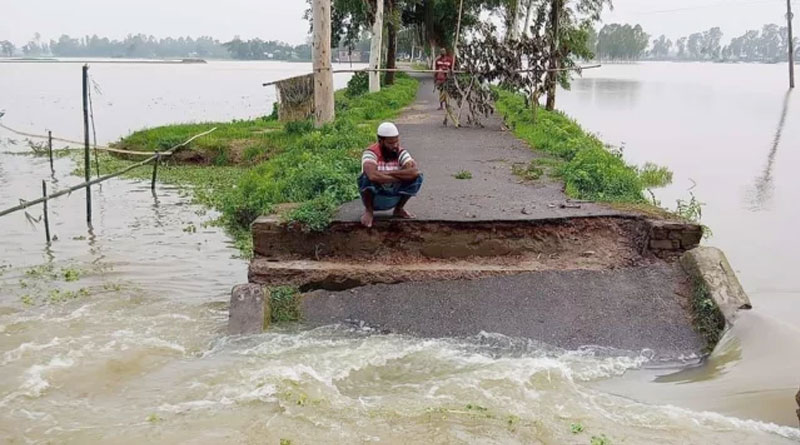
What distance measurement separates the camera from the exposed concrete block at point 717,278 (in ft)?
22.6

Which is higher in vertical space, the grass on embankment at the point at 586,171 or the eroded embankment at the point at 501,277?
the grass on embankment at the point at 586,171

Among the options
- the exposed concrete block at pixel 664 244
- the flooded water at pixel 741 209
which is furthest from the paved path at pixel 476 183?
the flooded water at pixel 741 209

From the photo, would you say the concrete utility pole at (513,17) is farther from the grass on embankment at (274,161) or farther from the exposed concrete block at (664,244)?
the exposed concrete block at (664,244)

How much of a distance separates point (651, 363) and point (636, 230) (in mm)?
2035

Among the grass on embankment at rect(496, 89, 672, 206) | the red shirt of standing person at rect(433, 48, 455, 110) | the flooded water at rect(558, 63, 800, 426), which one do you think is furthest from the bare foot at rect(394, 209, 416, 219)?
the red shirt of standing person at rect(433, 48, 455, 110)

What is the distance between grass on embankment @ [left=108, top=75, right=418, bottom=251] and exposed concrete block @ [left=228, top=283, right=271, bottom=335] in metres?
0.96

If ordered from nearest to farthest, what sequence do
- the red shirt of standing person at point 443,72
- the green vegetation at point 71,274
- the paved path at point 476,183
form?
the paved path at point 476,183, the green vegetation at point 71,274, the red shirt of standing person at point 443,72

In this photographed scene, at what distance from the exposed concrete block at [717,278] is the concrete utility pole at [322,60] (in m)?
8.72

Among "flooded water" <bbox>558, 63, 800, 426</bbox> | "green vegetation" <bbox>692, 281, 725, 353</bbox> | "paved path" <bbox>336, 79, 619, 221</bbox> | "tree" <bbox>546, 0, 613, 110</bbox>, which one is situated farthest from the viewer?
"tree" <bbox>546, 0, 613, 110</bbox>

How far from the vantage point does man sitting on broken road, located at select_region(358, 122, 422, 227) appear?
7.34m

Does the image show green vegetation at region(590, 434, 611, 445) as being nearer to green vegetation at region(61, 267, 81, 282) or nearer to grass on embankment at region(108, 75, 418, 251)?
grass on embankment at region(108, 75, 418, 251)

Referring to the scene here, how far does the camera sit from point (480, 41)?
15523mm

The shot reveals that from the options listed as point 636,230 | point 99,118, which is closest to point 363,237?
point 636,230


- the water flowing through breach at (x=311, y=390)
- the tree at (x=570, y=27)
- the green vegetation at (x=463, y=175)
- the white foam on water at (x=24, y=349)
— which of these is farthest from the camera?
the tree at (x=570, y=27)
